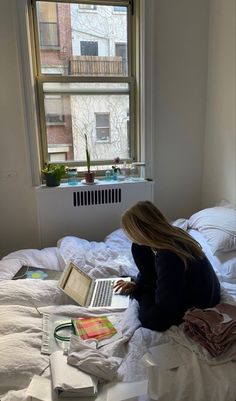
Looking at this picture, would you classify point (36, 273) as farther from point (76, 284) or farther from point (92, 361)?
point (92, 361)

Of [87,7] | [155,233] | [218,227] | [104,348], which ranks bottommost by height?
[104,348]

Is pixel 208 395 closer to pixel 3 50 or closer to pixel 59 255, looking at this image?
pixel 59 255

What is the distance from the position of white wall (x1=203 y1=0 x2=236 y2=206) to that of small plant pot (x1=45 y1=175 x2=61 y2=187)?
1244 mm

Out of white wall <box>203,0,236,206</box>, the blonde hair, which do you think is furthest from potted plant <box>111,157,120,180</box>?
the blonde hair

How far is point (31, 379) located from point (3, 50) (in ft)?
6.80

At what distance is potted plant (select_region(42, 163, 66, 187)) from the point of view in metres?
2.51

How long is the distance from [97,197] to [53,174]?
1.24 feet

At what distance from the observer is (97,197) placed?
2.61m

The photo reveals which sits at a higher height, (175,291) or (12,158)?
(12,158)

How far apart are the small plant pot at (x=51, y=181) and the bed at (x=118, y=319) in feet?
1.62

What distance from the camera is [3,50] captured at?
2.32m

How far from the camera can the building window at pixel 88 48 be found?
8.39 feet

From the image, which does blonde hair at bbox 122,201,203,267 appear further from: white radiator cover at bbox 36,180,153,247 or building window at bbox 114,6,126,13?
building window at bbox 114,6,126,13

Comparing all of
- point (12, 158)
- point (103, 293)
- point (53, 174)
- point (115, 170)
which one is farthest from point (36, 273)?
point (115, 170)
